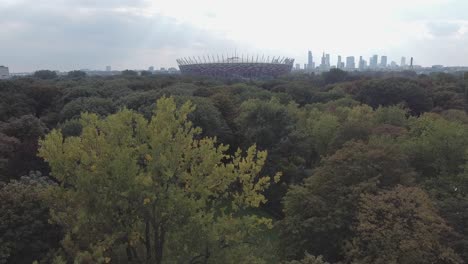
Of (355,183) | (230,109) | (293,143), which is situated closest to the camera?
(355,183)

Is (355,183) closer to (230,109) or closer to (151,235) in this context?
(151,235)

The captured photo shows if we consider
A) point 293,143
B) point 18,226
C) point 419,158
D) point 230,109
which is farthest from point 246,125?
point 18,226

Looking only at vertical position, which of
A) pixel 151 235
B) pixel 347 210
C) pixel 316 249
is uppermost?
pixel 151 235

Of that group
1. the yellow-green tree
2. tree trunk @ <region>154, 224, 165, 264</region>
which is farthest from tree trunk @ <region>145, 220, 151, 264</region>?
tree trunk @ <region>154, 224, 165, 264</region>

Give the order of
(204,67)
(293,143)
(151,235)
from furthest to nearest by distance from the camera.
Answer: (204,67), (293,143), (151,235)

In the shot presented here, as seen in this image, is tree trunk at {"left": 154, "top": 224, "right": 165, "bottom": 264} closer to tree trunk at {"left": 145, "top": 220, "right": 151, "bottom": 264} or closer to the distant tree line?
the distant tree line

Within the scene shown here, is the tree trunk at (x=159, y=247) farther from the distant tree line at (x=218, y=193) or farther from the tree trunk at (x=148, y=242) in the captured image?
the tree trunk at (x=148, y=242)

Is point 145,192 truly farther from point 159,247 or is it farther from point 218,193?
point 218,193

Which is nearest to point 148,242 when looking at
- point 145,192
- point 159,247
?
point 159,247

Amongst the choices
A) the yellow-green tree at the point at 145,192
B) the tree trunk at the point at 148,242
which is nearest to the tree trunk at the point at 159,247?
the yellow-green tree at the point at 145,192
